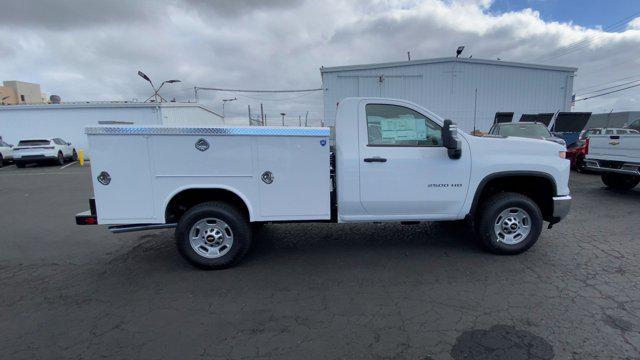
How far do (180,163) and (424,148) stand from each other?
9.66 ft

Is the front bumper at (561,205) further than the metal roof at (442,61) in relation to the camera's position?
No

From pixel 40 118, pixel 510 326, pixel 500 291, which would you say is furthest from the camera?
pixel 40 118

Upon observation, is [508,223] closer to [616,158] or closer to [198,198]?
[198,198]

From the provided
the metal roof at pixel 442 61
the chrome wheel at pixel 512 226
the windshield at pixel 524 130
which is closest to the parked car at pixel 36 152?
the metal roof at pixel 442 61

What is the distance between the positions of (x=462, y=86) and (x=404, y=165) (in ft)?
58.5

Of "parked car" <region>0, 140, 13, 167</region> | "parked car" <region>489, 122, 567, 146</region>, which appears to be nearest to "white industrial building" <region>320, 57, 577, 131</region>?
"parked car" <region>489, 122, 567, 146</region>

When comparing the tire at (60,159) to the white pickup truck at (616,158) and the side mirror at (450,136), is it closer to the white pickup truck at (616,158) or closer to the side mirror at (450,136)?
the side mirror at (450,136)

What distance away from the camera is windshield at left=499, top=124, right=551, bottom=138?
1173 cm

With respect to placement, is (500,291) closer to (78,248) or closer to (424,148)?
(424,148)

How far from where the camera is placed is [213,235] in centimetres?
434

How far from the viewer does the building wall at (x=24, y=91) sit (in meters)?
57.0

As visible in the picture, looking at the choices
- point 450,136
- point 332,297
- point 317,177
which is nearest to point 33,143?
point 317,177

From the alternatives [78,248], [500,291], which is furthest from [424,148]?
[78,248]

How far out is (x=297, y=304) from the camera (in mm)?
3529
